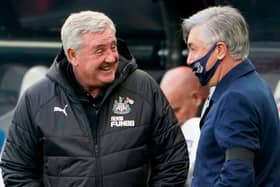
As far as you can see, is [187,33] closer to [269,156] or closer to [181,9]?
[269,156]

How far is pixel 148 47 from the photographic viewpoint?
7426 millimetres

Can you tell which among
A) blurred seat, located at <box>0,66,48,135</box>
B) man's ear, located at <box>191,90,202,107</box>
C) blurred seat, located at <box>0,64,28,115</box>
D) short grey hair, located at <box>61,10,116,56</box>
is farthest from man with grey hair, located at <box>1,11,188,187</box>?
blurred seat, located at <box>0,64,28,115</box>

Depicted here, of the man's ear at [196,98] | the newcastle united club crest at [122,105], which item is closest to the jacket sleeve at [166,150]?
the newcastle united club crest at [122,105]

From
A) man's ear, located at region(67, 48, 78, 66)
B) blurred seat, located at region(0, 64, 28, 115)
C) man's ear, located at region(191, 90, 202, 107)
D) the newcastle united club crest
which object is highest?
man's ear, located at region(67, 48, 78, 66)

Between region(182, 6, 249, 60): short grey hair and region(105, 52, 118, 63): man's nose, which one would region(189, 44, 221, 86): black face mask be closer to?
region(182, 6, 249, 60): short grey hair

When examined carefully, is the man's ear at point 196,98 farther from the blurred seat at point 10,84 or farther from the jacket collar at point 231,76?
the blurred seat at point 10,84

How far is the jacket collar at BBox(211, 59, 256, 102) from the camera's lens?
12.5 ft

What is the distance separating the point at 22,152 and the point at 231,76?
1.11 meters

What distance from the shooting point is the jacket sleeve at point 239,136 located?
145 inches

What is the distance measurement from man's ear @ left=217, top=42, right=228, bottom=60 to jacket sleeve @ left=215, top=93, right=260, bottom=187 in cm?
Answer: 17

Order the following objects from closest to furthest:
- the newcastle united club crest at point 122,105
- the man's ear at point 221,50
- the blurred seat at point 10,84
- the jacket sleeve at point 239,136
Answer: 1. the jacket sleeve at point 239,136
2. the man's ear at point 221,50
3. the newcastle united club crest at point 122,105
4. the blurred seat at point 10,84

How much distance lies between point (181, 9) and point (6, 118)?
1535 millimetres

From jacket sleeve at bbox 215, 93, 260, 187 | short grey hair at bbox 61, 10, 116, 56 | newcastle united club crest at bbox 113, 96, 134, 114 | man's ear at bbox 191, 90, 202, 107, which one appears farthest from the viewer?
man's ear at bbox 191, 90, 202, 107

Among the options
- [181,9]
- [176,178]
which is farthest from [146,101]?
[181,9]
